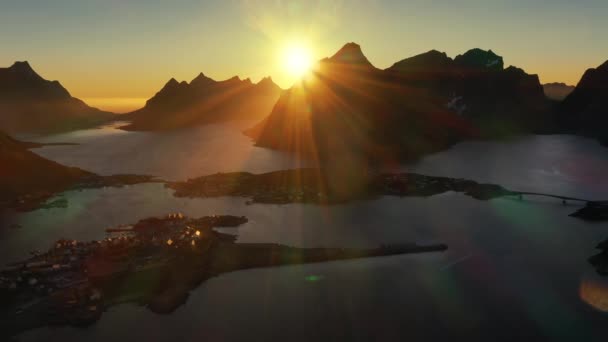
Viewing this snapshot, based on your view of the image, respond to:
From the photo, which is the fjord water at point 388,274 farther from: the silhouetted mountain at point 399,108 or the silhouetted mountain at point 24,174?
the silhouetted mountain at point 399,108

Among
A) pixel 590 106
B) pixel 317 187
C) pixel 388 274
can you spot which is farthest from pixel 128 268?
pixel 590 106

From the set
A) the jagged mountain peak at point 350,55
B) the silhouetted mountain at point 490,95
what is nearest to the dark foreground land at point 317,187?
the jagged mountain peak at point 350,55

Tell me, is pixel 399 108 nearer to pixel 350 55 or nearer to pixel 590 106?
pixel 350 55

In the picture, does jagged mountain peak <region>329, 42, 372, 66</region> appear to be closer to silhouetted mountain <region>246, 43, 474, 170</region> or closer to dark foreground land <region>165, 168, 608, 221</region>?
silhouetted mountain <region>246, 43, 474, 170</region>

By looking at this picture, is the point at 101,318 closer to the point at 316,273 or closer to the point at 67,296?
the point at 67,296

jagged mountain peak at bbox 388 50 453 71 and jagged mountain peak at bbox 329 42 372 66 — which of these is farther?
jagged mountain peak at bbox 388 50 453 71

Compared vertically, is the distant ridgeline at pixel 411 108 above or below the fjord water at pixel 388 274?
above

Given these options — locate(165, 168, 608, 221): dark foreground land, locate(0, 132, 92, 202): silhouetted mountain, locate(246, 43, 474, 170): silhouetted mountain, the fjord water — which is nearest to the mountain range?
locate(246, 43, 474, 170): silhouetted mountain
